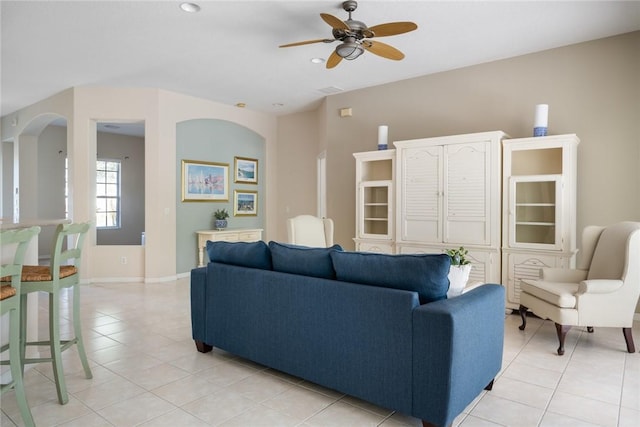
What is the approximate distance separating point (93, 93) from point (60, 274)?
A: 433 centimetres

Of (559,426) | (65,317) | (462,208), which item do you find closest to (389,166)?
(462,208)

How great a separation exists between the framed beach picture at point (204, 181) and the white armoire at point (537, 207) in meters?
4.55

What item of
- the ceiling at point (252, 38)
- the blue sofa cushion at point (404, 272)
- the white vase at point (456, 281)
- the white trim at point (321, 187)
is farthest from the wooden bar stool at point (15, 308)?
the white trim at point (321, 187)

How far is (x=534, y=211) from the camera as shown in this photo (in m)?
4.18

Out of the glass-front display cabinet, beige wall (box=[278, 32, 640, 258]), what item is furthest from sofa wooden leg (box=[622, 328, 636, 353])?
the glass-front display cabinet

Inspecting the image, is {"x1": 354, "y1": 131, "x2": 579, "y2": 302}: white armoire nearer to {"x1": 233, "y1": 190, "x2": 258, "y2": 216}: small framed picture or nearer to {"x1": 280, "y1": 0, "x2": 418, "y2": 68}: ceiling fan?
{"x1": 280, "y1": 0, "x2": 418, "y2": 68}: ceiling fan

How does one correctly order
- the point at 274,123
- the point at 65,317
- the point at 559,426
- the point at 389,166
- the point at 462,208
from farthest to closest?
1. the point at 274,123
2. the point at 389,166
3. the point at 462,208
4. the point at 65,317
5. the point at 559,426

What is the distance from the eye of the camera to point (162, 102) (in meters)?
5.96

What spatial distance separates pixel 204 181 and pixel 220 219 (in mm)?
690

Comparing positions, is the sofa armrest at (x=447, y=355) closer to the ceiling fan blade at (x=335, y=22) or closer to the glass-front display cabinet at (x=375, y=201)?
the ceiling fan blade at (x=335, y=22)

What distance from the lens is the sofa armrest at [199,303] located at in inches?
122

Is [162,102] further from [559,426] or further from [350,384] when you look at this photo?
[559,426]

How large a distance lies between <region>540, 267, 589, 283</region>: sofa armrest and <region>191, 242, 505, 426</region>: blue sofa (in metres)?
1.65

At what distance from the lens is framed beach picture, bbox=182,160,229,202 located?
20.9ft
